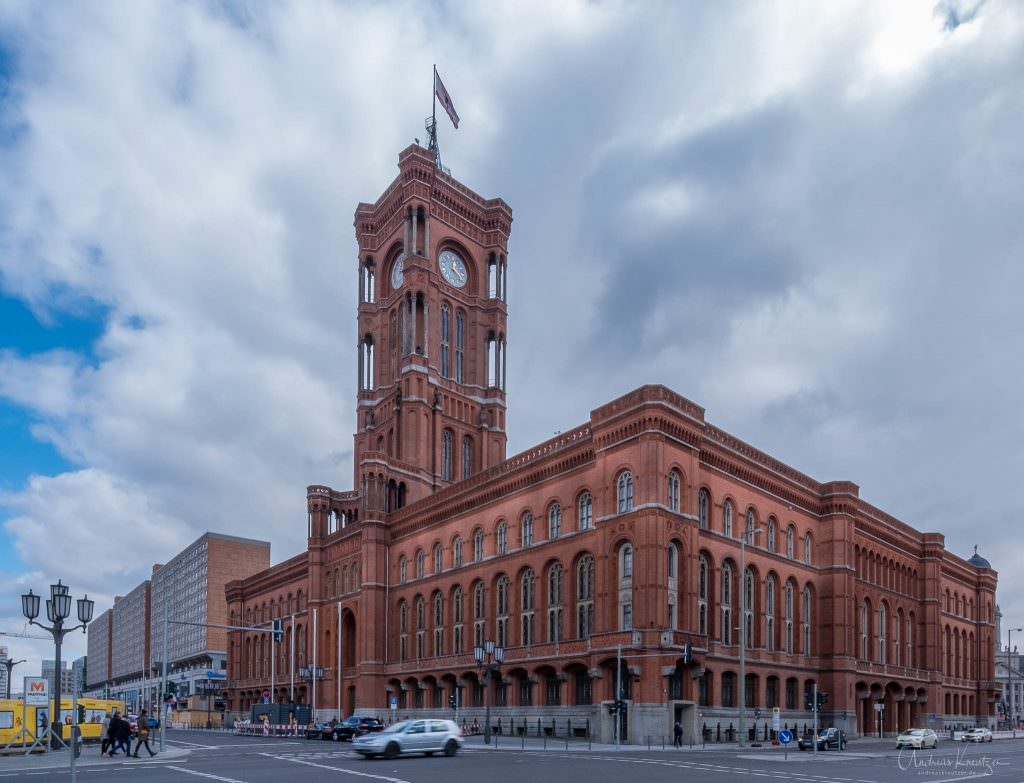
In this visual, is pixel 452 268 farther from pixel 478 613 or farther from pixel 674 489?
pixel 674 489

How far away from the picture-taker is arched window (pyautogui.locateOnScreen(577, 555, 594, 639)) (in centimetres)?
5653

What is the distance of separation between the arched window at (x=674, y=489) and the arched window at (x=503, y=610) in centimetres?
1578

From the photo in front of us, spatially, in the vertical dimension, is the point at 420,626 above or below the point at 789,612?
below

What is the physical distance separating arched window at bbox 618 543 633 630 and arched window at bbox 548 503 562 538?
23.3 feet

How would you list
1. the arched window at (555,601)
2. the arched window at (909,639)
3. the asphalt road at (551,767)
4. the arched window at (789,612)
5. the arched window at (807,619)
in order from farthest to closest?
the arched window at (909,639)
the arched window at (807,619)
the arched window at (789,612)
the arched window at (555,601)
the asphalt road at (551,767)

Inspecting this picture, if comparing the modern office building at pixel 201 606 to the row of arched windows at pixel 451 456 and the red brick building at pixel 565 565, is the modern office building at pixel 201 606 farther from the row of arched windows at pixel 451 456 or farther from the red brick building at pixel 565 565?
the row of arched windows at pixel 451 456

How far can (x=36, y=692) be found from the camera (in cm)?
5384

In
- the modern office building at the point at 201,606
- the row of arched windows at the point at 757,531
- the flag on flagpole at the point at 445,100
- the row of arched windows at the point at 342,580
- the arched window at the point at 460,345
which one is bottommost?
the modern office building at the point at 201,606

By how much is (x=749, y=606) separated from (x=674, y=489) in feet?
39.3

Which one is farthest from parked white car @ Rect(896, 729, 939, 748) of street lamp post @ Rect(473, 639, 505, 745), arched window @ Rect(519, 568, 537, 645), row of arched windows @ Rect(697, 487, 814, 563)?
street lamp post @ Rect(473, 639, 505, 745)

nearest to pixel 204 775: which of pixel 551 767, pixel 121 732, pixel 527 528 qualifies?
pixel 121 732

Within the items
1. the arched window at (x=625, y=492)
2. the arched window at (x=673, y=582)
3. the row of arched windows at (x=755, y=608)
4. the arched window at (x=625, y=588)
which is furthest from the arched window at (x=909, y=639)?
the arched window at (x=625, y=492)

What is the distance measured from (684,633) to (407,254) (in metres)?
51.1

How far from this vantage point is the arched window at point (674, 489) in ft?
175
